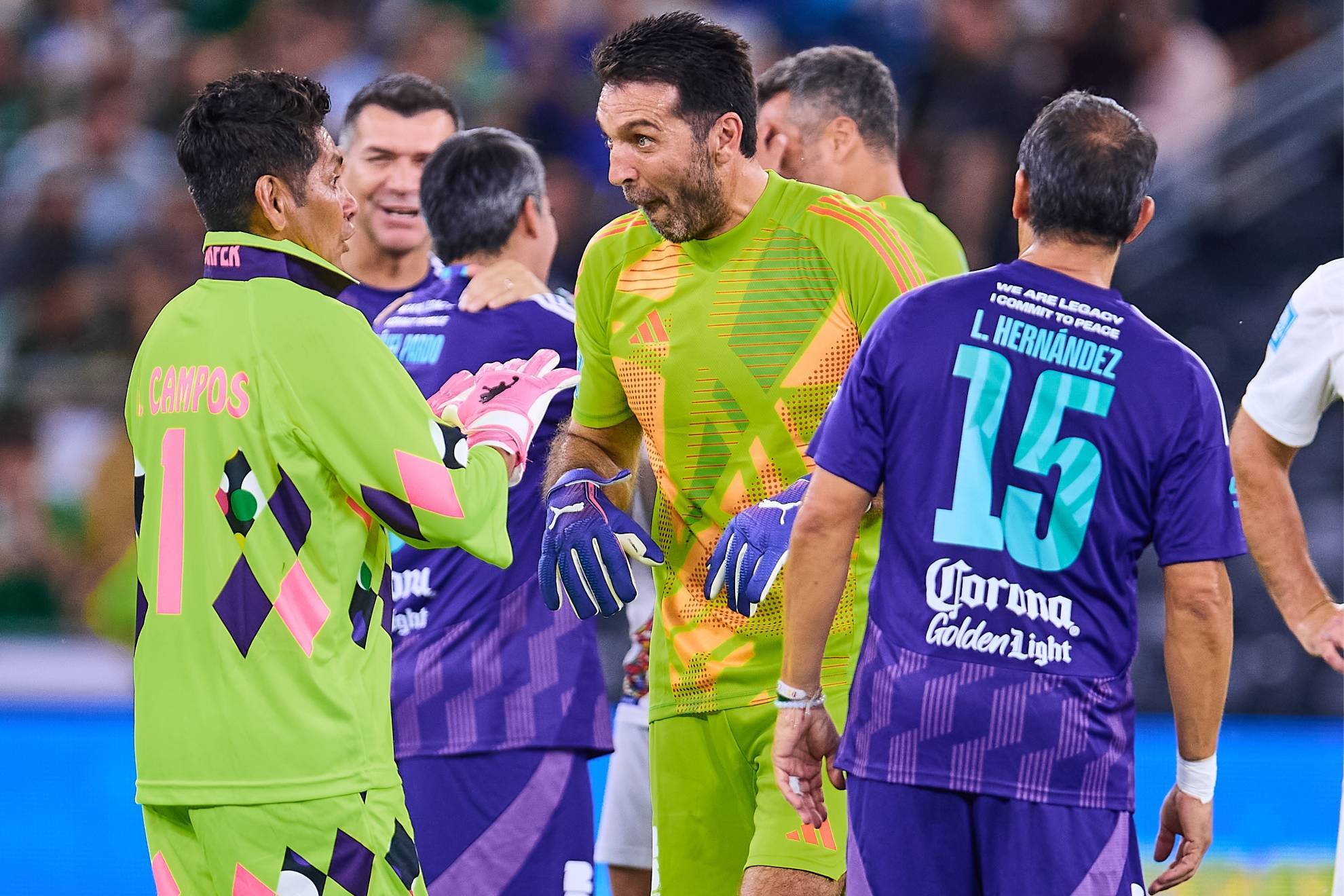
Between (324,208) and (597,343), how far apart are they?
1.00 m

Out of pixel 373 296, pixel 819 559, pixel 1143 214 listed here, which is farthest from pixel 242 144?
pixel 373 296

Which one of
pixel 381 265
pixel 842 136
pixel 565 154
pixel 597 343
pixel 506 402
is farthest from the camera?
pixel 565 154

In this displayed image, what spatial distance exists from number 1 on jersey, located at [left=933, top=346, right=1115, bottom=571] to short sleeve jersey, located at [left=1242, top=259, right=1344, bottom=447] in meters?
0.54

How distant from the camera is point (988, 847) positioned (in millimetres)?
3014

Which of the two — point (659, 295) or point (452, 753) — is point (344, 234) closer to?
point (659, 295)

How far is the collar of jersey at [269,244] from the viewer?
10.4ft

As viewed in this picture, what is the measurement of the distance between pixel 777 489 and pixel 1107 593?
3.24 feet

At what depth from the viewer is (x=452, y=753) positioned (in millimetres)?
4457

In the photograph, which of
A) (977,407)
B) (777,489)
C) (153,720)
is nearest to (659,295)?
(777,489)

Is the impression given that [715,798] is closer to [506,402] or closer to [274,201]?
[506,402]

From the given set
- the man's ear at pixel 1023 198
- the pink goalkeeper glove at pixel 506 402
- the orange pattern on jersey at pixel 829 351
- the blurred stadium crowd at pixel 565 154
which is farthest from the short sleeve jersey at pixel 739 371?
the blurred stadium crowd at pixel 565 154

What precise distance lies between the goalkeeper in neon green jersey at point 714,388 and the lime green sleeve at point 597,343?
0.05 meters

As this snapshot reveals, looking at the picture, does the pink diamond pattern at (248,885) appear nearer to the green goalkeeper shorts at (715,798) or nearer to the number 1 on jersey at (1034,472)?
the green goalkeeper shorts at (715,798)

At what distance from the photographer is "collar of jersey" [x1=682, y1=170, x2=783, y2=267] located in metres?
3.92
